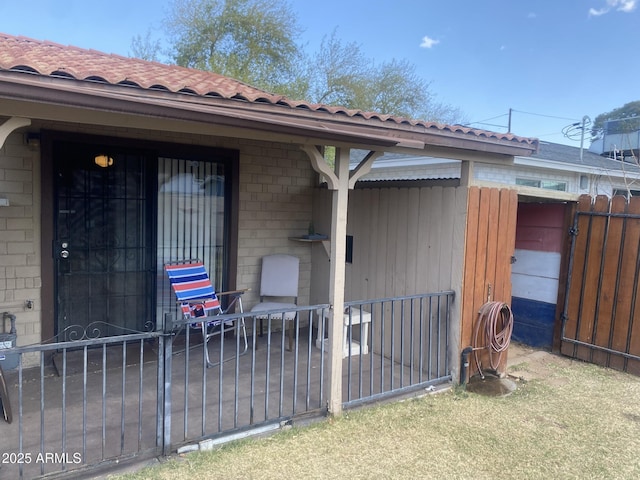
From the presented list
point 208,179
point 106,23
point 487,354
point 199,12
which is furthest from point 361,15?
point 487,354

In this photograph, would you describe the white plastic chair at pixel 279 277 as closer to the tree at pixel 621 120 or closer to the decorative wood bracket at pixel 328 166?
the decorative wood bracket at pixel 328 166

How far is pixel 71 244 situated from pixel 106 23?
14.0 m

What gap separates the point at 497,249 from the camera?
4359 mm

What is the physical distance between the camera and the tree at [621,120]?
12.3 m

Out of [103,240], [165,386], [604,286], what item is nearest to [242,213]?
[103,240]

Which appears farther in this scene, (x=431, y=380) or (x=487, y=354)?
(x=487, y=354)

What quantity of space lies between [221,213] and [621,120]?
42.1 feet

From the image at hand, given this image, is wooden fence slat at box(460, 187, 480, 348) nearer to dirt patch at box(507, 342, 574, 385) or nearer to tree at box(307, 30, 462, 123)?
dirt patch at box(507, 342, 574, 385)

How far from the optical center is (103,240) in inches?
171

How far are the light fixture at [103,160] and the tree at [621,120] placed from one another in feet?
35.4

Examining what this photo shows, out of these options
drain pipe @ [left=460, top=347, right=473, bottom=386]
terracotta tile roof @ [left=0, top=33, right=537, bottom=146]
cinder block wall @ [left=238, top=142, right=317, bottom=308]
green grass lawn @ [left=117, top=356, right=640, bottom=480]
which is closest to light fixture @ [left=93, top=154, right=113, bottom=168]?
terracotta tile roof @ [left=0, top=33, right=537, bottom=146]

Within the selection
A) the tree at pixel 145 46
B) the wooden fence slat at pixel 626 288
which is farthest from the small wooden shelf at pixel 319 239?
the tree at pixel 145 46

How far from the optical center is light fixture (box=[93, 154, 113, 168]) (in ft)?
14.0

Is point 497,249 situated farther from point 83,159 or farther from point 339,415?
point 83,159
